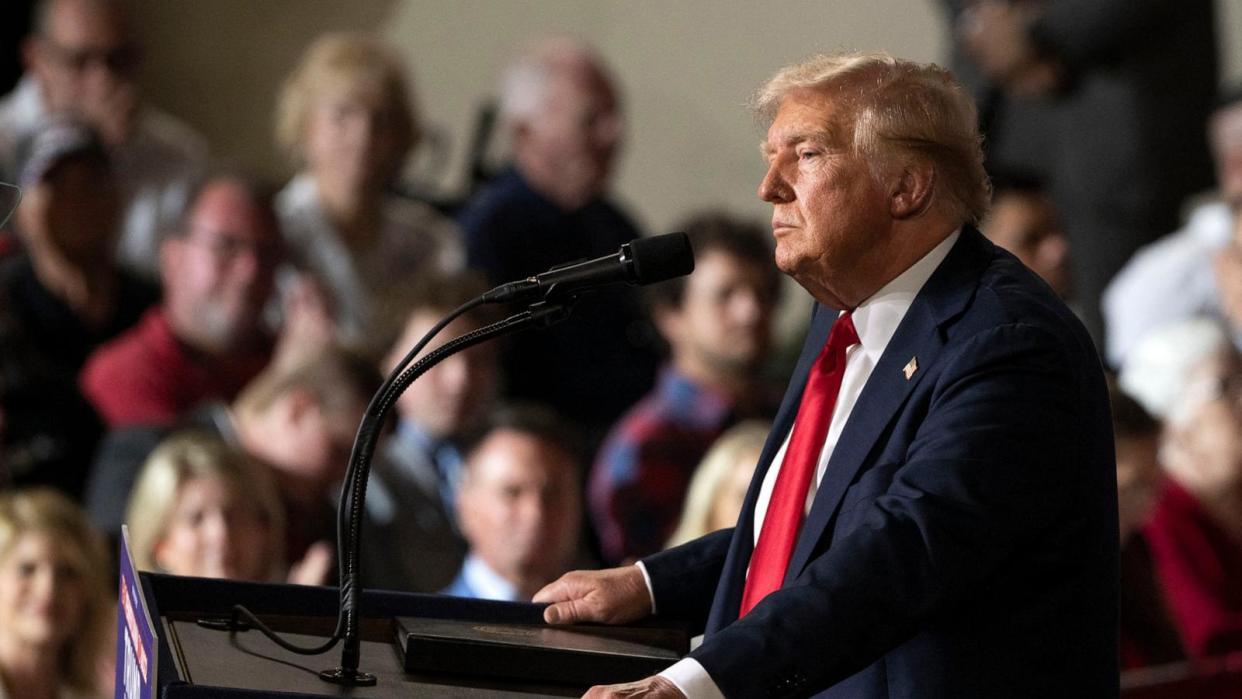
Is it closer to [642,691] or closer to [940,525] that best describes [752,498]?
[940,525]

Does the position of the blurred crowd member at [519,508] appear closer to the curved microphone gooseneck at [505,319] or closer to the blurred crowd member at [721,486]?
the blurred crowd member at [721,486]

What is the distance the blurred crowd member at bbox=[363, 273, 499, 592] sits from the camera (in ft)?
14.3

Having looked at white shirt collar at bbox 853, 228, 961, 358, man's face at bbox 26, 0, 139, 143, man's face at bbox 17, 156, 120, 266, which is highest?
man's face at bbox 26, 0, 139, 143

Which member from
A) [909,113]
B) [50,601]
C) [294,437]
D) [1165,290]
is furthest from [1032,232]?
[909,113]

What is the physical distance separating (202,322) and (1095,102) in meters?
3.00

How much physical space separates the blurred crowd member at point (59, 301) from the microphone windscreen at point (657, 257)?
9.27ft

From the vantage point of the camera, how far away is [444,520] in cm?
447

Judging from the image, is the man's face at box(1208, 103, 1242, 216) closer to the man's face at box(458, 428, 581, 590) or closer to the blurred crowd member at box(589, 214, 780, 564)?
the blurred crowd member at box(589, 214, 780, 564)

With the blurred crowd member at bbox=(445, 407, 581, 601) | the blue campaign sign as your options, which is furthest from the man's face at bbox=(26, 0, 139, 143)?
the blue campaign sign

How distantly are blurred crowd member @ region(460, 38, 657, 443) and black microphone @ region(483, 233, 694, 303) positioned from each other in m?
3.19

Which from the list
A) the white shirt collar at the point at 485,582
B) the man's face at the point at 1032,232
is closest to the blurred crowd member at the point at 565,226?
the white shirt collar at the point at 485,582

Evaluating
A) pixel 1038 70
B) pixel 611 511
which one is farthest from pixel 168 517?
pixel 1038 70

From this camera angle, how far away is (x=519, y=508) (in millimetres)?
4184

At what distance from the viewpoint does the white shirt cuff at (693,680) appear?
65.2 inches
